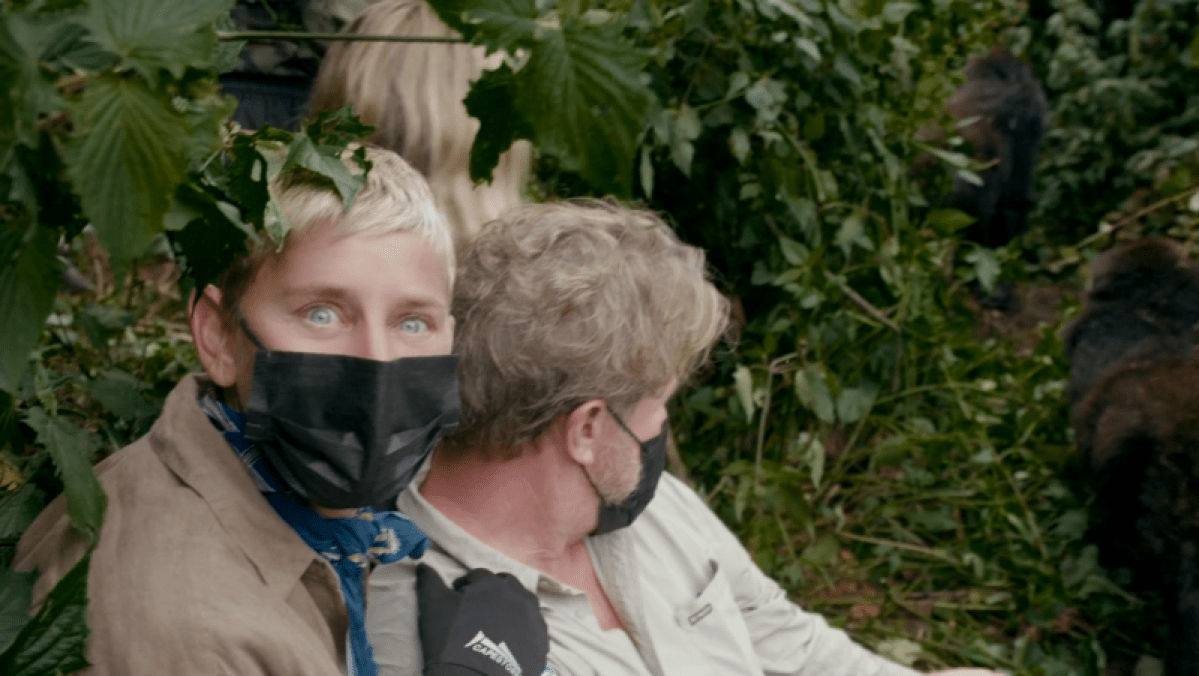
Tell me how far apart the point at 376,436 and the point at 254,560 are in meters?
0.20

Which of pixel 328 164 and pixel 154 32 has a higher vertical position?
pixel 154 32

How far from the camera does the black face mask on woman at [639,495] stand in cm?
193

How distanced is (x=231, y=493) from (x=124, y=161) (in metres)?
0.62

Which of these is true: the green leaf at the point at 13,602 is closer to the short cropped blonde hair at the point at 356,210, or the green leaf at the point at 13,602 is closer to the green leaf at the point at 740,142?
the short cropped blonde hair at the point at 356,210

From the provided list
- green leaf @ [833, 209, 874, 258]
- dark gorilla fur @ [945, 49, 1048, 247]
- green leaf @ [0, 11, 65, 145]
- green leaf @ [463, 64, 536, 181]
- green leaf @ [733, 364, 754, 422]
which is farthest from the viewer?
dark gorilla fur @ [945, 49, 1048, 247]

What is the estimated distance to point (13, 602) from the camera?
1180 mm

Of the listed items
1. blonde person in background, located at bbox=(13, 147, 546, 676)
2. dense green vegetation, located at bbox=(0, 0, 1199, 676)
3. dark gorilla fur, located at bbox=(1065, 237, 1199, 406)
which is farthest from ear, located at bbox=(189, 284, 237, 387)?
dark gorilla fur, located at bbox=(1065, 237, 1199, 406)

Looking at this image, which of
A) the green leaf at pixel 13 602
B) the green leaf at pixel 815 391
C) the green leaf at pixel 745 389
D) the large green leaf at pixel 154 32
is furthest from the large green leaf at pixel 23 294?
the green leaf at pixel 815 391

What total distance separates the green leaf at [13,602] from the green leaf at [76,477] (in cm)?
9

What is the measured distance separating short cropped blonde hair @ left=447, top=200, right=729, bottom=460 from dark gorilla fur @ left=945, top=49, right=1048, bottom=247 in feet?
13.2

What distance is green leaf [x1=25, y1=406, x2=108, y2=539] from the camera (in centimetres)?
116

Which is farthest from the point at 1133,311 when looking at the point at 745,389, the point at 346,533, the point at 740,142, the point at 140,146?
the point at 140,146

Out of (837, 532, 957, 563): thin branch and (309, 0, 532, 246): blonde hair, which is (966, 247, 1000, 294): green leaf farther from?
(309, 0, 532, 246): blonde hair

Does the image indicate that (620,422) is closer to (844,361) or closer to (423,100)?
(423,100)
